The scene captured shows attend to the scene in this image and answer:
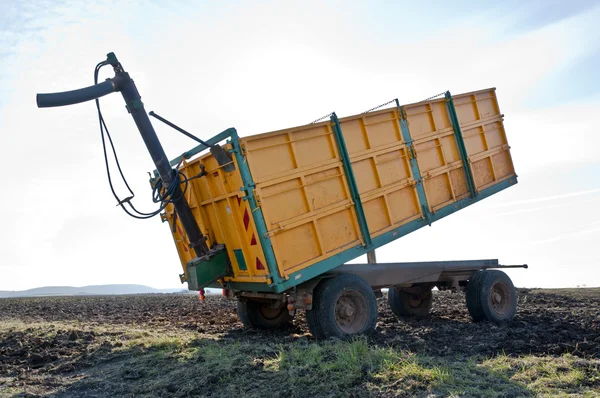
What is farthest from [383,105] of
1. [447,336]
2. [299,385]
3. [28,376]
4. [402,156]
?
[28,376]

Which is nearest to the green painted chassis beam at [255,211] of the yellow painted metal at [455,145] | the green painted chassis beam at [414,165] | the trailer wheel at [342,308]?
the trailer wheel at [342,308]

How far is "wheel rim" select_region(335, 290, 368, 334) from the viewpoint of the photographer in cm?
846

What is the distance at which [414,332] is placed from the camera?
9.20m

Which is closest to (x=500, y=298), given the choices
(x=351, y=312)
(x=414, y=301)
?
(x=414, y=301)

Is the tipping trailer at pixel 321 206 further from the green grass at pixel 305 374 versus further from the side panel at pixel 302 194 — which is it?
the green grass at pixel 305 374

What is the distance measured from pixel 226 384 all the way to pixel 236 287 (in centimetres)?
290

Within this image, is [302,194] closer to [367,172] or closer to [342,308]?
[367,172]

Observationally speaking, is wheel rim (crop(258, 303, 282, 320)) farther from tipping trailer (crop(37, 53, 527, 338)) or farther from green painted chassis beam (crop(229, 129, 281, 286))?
green painted chassis beam (crop(229, 129, 281, 286))

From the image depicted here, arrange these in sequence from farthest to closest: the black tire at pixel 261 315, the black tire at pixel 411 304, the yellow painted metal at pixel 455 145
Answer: the black tire at pixel 411 304 → the black tire at pixel 261 315 → the yellow painted metal at pixel 455 145

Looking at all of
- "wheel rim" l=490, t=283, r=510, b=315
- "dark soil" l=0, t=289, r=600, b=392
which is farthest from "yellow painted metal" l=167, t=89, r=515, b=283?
"wheel rim" l=490, t=283, r=510, b=315

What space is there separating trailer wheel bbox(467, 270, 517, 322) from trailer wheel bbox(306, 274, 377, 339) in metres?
2.52

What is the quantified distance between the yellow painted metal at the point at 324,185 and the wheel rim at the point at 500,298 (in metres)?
1.86

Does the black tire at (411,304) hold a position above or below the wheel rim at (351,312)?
below

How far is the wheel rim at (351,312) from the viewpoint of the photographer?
8.46m
